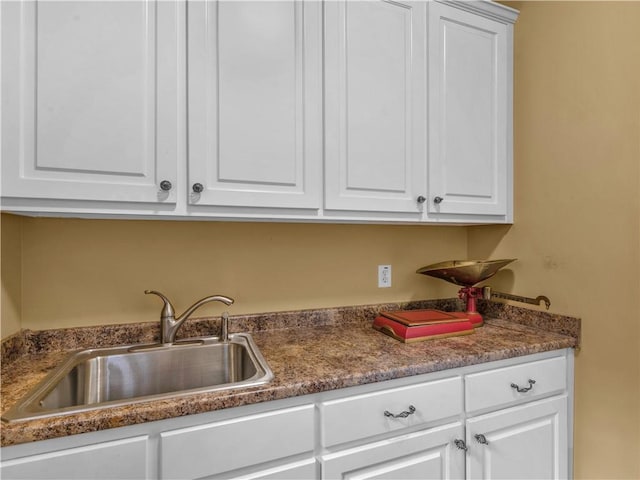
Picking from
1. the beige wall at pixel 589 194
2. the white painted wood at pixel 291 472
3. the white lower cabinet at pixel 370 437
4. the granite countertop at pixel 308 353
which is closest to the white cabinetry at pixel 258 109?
the beige wall at pixel 589 194

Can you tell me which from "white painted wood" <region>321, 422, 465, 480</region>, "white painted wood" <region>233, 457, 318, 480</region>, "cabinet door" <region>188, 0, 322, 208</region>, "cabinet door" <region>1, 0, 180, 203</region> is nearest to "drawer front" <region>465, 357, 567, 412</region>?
"white painted wood" <region>321, 422, 465, 480</region>

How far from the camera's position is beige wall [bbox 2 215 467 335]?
1279 millimetres

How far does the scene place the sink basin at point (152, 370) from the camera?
1.10 m

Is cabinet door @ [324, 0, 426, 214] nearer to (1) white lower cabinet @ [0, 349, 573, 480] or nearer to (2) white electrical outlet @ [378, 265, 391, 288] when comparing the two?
(2) white electrical outlet @ [378, 265, 391, 288]

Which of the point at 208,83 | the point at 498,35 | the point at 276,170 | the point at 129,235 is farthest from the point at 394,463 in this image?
the point at 498,35

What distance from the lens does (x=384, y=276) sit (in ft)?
5.90

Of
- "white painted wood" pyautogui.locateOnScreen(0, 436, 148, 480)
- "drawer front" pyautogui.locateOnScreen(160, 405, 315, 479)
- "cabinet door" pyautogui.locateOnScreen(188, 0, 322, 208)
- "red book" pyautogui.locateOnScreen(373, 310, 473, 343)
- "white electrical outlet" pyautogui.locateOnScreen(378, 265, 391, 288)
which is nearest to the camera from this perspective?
"white painted wood" pyautogui.locateOnScreen(0, 436, 148, 480)

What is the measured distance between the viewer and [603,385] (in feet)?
4.54

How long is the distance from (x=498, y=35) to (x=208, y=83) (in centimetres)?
135

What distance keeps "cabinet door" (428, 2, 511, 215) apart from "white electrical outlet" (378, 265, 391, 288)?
1.38 ft

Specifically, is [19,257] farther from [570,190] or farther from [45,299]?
[570,190]

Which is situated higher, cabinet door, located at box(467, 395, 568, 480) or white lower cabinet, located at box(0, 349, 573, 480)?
white lower cabinet, located at box(0, 349, 573, 480)

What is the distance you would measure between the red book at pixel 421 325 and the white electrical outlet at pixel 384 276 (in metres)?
0.24

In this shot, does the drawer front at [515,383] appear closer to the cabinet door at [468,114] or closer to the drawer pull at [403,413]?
the drawer pull at [403,413]
